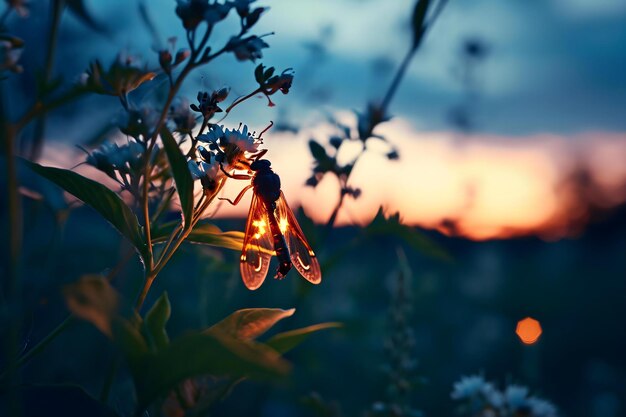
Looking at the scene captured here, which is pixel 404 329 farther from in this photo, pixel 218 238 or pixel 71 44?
pixel 71 44

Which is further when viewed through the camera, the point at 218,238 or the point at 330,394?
the point at 330,394

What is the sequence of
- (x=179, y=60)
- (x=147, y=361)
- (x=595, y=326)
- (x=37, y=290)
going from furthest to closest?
(x=595, y=326) < (x=37, y=290) < (x=179, y=60) < (x=147, y=361)

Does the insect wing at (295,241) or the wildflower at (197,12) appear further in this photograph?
the insect wing at (295,241)

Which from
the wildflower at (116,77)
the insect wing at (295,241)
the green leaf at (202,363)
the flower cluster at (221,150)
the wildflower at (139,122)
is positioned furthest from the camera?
the insect wing at (295,241)

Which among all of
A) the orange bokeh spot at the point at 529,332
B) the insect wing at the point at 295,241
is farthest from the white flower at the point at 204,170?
the orange bokeh spot at the point at 529,332

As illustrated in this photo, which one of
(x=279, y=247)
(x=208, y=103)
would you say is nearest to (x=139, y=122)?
(x=208, y=103)

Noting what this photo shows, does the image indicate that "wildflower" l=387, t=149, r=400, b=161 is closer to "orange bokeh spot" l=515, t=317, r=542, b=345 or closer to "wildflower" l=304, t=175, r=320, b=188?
"wildflower" l=304, t=175, r=320, b=188

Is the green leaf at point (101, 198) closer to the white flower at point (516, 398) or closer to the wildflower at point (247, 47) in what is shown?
the wildflower at point (247, 47)

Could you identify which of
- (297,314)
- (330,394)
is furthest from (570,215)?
(297,314)
